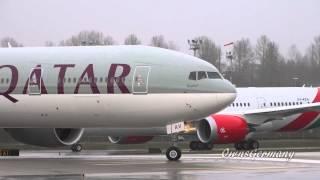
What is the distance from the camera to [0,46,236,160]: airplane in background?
1898 cm

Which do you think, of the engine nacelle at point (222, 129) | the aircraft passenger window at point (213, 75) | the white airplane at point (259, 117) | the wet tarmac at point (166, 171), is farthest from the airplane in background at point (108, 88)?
the white airplane at point (259, 117)

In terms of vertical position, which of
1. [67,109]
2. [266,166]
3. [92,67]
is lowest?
[266,166]

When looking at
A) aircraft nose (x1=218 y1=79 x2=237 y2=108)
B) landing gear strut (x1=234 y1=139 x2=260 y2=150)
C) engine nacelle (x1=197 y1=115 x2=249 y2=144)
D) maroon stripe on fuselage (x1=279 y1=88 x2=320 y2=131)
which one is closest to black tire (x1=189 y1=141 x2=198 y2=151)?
landing gear strut (x1=234 y1=139 x2=260 y2=150)

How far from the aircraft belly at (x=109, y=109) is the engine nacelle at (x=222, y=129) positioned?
789cm

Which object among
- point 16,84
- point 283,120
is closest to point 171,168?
point 16,84

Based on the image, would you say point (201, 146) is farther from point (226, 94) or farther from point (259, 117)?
point (226, 94)

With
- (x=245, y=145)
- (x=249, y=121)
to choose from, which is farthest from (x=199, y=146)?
(x=249, y=121)

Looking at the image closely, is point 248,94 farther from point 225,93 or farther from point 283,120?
point 225,93

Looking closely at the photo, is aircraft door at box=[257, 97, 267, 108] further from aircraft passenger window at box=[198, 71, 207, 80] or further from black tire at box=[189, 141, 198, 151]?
aircraft passenger window at box=[198, 71, 207, 80]

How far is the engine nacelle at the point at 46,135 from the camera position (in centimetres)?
2134

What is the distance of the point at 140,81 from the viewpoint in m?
19.2

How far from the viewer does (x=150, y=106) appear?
62.6ft

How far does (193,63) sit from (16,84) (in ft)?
17.6

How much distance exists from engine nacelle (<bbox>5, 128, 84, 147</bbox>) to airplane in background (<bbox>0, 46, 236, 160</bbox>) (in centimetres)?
79
